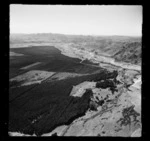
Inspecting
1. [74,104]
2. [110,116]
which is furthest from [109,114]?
[74,104]

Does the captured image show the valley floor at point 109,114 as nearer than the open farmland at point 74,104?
Yes

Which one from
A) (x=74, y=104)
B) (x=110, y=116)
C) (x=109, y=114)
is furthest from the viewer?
(x=74, y=104)

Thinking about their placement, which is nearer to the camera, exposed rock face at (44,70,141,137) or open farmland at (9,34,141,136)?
exposed rock face at (44,70,141,137)

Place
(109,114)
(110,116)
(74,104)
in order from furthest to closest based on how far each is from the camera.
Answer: (74,104) < (109,114) < (110,116)

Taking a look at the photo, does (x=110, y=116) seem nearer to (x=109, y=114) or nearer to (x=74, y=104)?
(x=109, y=114)

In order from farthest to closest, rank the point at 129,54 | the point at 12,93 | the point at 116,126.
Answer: the point at 129,54
the point at 12,93
the point at 116,126

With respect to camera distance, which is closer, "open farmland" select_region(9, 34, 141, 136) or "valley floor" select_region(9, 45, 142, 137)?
"valley floor" select_region(9, 45, 142, 137)

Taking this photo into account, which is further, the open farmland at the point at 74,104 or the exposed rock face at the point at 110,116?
the open farmland at the point at 74,104

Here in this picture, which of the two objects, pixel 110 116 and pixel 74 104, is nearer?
pixel 110 116

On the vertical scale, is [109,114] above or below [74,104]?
below
